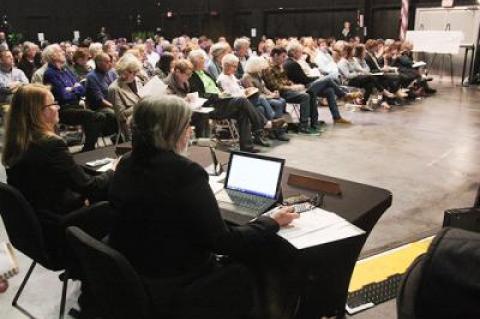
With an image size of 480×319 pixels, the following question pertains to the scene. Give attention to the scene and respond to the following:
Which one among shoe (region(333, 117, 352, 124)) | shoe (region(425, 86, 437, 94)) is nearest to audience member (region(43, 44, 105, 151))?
shoe (region(333, 117, 352, 124))

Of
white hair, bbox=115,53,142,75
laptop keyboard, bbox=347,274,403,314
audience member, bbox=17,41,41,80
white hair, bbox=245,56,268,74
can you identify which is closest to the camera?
Answer: laptop keyboard, bbox=347,274,403,314

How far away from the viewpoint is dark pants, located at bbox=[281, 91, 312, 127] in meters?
6.71

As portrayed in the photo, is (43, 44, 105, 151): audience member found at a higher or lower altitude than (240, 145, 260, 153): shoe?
higher

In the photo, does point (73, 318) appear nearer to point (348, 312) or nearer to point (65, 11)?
point (348, 312)

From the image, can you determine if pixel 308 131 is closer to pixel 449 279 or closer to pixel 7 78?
pixel 7 78

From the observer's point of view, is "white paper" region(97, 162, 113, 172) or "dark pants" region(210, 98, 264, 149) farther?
"dark pants" region(210, 98, 264, 149)

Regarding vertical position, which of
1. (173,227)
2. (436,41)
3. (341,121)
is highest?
(436,41)

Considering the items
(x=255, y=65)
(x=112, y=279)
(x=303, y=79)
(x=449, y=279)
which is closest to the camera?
(x=449, y=279)

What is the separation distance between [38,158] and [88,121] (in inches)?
130

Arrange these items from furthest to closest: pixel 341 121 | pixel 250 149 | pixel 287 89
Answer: pixel 341 121, pixel 287 89, pixel 250 149

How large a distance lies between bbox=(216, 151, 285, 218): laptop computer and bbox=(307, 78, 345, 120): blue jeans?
4.68 metres

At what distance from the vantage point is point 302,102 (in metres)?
6.72

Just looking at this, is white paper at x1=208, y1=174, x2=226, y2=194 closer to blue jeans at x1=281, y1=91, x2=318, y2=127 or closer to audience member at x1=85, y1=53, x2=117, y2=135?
audience member at x1=85, y1=53, x2=117, y2=135

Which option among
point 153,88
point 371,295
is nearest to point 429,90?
point 153,88
